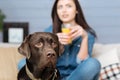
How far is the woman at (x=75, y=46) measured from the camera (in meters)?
2.53

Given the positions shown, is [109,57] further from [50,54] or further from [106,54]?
[50,54]

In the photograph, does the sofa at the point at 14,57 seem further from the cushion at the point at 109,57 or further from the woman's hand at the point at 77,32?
the woman's hand at the point at 77,32

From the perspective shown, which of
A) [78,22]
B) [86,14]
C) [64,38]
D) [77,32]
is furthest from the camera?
[86,14]

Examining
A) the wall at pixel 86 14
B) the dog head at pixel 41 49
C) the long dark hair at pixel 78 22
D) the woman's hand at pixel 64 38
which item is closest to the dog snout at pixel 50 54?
the dog head at pixel 41 49

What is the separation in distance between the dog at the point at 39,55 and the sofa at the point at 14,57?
0.65 meters

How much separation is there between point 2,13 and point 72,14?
1.08 metres

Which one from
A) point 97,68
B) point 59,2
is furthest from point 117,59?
point 59,2

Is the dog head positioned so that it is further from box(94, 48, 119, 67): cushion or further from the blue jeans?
box(94, 48, 119, 67): cushion

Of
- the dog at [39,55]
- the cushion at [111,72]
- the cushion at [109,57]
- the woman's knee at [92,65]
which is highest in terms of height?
the dog at [39,55]

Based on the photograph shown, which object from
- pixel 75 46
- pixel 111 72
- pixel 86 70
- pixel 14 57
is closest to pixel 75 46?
pixel 75 46

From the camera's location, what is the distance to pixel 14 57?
10.0 feet

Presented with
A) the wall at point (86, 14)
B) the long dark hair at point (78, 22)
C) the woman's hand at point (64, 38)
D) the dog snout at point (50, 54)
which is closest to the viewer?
the dog snout at point (50, 54)

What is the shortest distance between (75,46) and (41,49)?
0.65 m

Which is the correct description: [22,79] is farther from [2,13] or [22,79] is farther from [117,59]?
[2,13]
